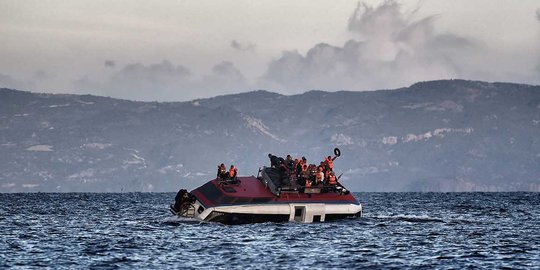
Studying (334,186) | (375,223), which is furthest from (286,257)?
(375,223)

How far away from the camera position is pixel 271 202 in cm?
6825

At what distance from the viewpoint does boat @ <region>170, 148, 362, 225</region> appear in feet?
223

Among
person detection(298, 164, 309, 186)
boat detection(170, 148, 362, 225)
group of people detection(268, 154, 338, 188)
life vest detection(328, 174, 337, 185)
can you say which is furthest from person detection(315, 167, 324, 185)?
person detection(298, 164, 309, 186)

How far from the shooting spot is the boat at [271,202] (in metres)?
68.1

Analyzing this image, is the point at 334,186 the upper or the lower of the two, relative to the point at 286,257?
upper

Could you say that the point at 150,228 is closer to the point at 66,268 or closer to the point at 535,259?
the point at 66,268

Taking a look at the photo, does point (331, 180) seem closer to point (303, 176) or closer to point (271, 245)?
point (303, 176)

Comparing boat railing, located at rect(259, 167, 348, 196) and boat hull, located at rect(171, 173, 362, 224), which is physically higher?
boat railing, located at rect(259, 167, 348, 196)

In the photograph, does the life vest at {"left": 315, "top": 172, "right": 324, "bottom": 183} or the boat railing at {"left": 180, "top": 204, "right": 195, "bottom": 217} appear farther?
the boat railing at {"left": 180, "top": 204, "right": 195, "bottom": 217}

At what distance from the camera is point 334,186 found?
70.6 m

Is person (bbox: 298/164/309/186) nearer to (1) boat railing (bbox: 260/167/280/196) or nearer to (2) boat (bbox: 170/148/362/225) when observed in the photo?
(2) boat (bbox: 170/148/362/225)

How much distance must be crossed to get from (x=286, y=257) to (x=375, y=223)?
79.9ft

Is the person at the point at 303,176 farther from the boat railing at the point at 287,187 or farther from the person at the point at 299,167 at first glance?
the boat railing at the point at 287,187

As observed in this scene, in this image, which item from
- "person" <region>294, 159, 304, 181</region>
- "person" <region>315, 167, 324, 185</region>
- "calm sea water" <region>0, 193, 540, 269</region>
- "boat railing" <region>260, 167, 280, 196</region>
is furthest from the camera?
"person" <region>294, 159, 304, 181</region>
